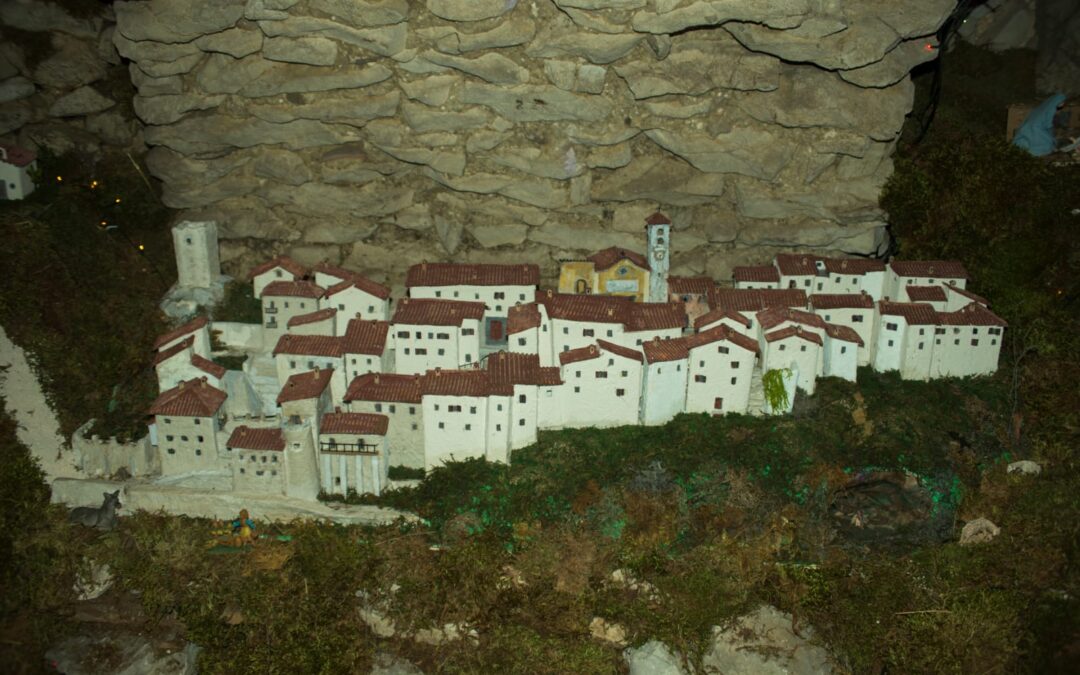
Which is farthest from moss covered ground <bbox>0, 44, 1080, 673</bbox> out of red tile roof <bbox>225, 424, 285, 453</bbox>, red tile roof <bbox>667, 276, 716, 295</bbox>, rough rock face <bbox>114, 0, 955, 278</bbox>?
rough rock face <bbox>114, 0, 955, 278</bbox>

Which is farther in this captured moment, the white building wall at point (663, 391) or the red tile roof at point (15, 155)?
the red tile roof at point (15, 155)

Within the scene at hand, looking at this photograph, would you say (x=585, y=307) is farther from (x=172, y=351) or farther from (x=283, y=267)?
(x=172, y=351)

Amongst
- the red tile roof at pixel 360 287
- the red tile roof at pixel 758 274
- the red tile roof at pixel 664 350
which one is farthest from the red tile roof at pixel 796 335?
the red tile roof at pixel 360 287

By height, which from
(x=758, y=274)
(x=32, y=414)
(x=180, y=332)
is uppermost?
(x=758, y=274)

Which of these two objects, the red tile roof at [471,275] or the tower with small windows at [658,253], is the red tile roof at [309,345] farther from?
the tower with small windows at [658,253]

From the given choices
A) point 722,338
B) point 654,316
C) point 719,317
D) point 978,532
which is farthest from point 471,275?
point 978,532

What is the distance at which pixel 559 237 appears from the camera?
148 feet

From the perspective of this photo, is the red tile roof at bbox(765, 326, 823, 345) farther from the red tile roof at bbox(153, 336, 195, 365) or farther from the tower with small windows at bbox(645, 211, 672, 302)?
the red tile roof at bbox(153, 336, 195, 365)

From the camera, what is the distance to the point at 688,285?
44188mm

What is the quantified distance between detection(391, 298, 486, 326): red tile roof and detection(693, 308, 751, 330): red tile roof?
921 cm

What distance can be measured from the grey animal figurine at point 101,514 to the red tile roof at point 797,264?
97.6ft

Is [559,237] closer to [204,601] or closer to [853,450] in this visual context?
[853,450]

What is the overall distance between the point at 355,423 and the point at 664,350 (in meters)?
12.6

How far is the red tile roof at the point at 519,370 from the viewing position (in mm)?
37625
